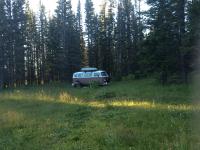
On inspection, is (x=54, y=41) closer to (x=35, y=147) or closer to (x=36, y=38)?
(x=36, y=38)

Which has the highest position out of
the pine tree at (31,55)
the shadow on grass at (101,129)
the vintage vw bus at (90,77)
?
the pine tree at (31,55)

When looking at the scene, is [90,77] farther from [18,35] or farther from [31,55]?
[31,55]

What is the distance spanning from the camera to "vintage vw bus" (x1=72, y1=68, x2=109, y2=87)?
49281 millimetres

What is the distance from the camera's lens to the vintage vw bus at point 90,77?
4928 centimetres

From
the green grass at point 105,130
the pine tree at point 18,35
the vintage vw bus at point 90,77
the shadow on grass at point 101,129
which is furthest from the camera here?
the pine tree at point 18,35

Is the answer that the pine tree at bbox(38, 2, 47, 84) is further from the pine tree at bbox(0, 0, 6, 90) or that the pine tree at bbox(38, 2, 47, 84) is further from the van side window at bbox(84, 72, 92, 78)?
the van side window at bbox(84, 72, 92, 78)

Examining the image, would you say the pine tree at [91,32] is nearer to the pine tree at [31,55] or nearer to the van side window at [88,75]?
the pine tree at [31,55]

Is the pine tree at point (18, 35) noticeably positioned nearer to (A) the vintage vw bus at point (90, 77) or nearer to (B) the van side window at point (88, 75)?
(A) the vintage vw bus at point (90, 77)

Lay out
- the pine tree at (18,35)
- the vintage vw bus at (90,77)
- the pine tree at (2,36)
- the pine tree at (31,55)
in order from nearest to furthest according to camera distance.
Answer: the vintage vw bus at (90,77), the pine tree at (2,36), the pine tree at (18,35), the pine tree at (31,55)

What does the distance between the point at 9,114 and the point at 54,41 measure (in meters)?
54.8

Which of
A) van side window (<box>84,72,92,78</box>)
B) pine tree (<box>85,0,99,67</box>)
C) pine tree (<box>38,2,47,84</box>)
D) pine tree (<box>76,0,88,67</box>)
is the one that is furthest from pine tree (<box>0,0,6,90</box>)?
pine tree (<box>85,0,99,67</box>)

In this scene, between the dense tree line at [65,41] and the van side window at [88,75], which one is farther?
the dense tree line at [65,41]

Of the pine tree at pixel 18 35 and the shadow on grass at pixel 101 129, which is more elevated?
the pine tree at pixel 18 35

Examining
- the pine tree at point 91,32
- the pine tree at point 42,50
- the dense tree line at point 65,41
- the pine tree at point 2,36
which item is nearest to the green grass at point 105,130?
the dense tree line at point 65,41
